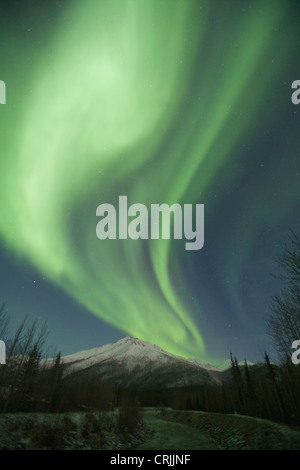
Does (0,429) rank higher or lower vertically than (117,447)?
higher

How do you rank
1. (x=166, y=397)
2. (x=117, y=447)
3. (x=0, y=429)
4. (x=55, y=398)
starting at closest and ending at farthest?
(x=0, y=429), (x=117, y=447), (x=55, y=398), (x=166, y=397)

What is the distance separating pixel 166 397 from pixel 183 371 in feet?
235

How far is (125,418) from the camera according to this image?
80.7 ft

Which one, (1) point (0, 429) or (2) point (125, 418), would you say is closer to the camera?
(1) point (0, 429)

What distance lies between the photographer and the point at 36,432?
1538cm

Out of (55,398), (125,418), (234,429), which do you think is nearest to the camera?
(234,429)
